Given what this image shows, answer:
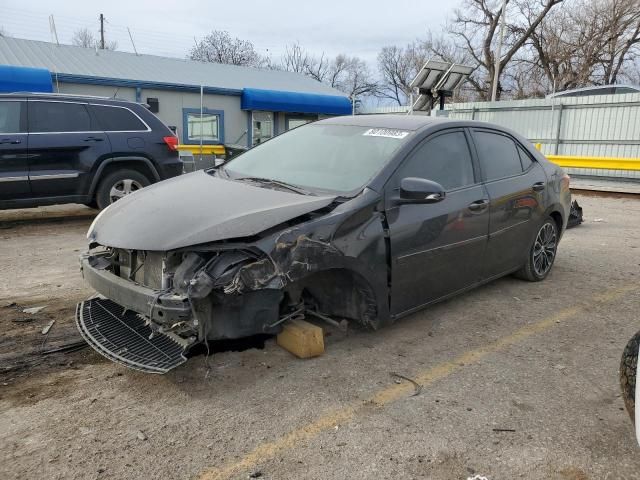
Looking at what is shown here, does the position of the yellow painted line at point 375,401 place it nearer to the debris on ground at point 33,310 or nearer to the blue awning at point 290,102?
the debris on ground at point 33,310

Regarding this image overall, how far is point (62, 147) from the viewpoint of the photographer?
7.52 meters

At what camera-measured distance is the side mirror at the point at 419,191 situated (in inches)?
139

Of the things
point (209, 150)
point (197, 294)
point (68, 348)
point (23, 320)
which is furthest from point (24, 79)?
point (197, 294)

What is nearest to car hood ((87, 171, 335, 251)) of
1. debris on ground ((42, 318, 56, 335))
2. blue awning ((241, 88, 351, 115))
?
debris on ground ((42, 318, 56, 335))

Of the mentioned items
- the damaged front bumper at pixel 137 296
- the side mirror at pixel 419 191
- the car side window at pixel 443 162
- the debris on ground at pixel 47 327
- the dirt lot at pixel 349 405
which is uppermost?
the car side window at pixel 443 162

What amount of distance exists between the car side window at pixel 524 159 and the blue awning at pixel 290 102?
1491cm

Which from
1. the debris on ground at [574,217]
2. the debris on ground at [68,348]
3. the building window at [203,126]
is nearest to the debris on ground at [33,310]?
the debris on ground at [68,348]

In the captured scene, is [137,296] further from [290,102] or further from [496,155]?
[290,102]

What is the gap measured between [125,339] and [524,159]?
3.90m

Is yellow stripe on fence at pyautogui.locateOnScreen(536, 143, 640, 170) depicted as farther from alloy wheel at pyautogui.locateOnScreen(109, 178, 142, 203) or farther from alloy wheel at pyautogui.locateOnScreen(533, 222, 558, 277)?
alloy wheel at pyautogui.locateOnScreen(109, 178, 142, 203)

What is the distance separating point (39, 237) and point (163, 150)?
2234 millimetres

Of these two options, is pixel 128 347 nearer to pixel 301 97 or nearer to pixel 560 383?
pixel 560 383

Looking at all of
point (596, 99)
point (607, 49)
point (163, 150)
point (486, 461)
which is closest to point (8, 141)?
point (163, 150)

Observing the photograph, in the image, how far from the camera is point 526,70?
37.3m
